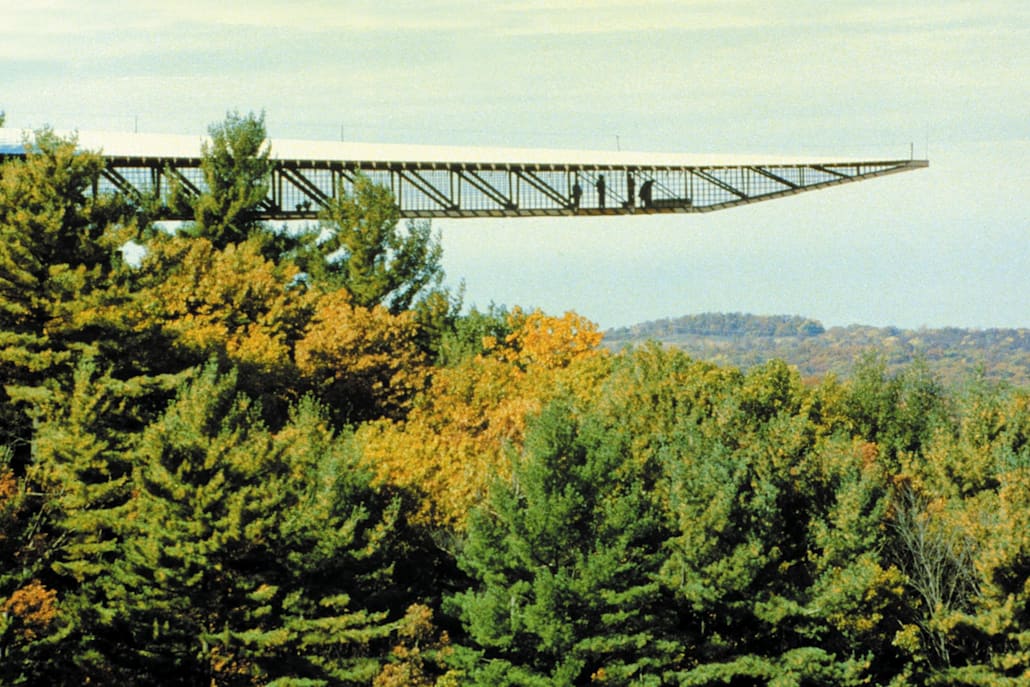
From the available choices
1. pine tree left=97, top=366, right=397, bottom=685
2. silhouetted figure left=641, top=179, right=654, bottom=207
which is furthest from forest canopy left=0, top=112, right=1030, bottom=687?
silhouetted figure left=641, top=179, right=654, bottom=207

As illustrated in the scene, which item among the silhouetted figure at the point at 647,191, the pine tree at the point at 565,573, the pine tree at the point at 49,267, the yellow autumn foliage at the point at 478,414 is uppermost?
the silhouetted figure at the point at 647,191

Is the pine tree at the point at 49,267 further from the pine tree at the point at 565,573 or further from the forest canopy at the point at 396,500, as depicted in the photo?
the pine tree at the point at 565,573

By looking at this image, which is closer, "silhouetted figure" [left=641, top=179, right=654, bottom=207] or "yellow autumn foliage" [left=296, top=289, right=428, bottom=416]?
"yellow autumn foliage" [left=296, top=289, right=428, bottom=416]

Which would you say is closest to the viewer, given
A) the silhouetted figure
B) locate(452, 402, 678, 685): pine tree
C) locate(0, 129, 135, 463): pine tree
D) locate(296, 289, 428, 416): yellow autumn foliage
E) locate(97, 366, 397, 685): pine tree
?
locate(97, 366, 397, 685): pine tree

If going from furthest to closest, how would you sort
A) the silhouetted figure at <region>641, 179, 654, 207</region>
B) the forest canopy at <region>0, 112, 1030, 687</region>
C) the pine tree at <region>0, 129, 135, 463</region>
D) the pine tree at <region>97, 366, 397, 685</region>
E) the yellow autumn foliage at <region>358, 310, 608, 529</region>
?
the silhouetted figure at <region>641, 179, 654, 207</region> → the yellow autumn foliage at <region>358, 310, 608, 529</region> → the pine tree at <region>0, 129, 135, 463</region> → the forest canopy at <region>0, 112, 1030, 687</region> → the pine tree at <region>97, 366, 397, 685</region>

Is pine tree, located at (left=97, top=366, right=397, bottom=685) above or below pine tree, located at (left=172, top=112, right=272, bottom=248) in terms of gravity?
below

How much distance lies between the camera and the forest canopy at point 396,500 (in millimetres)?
37250

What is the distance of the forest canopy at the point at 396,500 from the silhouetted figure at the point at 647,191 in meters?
7.67

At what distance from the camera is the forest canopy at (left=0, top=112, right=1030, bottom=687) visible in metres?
37.2

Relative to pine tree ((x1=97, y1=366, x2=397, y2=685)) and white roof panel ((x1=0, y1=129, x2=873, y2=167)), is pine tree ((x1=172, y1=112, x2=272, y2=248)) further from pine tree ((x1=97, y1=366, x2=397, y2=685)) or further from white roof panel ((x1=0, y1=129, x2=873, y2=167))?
pine tree ((x1=97, y1=366, x2=397, y2=685))

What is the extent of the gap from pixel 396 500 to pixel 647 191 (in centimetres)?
2311

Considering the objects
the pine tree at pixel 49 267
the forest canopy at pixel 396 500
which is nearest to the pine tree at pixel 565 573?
the forest canopy at pixel 396 500

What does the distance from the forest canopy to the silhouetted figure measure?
7.67 metres

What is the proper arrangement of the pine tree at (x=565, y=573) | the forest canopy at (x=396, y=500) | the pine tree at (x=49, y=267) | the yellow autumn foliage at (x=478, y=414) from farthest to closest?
the yellow autumn foliage at (x=478, y=414), the pine tree at (x=49, y=267), the pine tree at (x=565, y=573), the forest canopy at (x=396, y=500)
